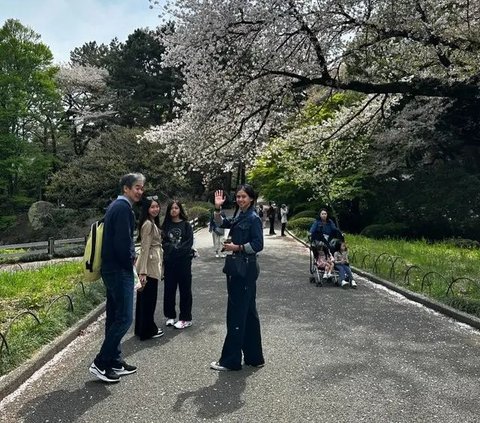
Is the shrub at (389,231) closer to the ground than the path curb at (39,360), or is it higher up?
higher up

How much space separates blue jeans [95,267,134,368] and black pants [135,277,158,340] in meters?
1.27

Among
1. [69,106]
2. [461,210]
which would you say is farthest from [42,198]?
[461,210]

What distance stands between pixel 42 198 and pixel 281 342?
31.3 metres

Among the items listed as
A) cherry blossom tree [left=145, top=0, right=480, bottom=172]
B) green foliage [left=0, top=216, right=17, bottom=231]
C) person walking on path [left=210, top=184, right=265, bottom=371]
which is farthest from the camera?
green foliage [left=0, top=216, right=17, bottom=231]

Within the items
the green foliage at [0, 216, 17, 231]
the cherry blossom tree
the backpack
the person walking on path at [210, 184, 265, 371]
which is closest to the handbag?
the person walking on path at [210, 184, 265, 371]

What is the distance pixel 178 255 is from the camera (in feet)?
19.2

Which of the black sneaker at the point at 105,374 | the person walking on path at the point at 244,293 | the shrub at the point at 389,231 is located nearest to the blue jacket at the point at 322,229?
the person walking on path at the point at 244,293

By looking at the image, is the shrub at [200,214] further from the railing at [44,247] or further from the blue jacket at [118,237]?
the blue jacket at [118,237]

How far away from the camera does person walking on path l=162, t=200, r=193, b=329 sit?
584 cm

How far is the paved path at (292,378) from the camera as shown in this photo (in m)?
3.41

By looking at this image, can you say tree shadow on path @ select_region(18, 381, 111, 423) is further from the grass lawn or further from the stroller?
the stroller

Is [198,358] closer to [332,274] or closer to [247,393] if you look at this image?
[247,393]

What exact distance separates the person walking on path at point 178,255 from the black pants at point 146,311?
0.45 meters

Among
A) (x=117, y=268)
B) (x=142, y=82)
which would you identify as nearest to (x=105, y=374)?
(x=117, y=268)
